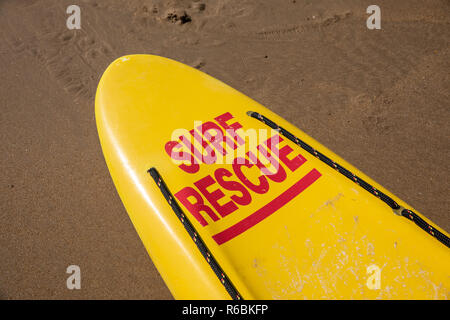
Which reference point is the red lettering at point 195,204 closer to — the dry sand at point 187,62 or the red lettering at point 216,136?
the red lettering at point 216,136

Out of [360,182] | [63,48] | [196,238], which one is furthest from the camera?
[63,48]

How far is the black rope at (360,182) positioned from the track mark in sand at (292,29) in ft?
6.55

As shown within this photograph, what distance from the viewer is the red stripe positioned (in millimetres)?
Result: 1719

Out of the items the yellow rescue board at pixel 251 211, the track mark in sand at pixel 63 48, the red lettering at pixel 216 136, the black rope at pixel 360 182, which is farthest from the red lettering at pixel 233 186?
the track mark in sand at pixel 63 48

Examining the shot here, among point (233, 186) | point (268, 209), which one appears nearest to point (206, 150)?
point (233, 186)

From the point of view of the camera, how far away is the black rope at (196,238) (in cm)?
156

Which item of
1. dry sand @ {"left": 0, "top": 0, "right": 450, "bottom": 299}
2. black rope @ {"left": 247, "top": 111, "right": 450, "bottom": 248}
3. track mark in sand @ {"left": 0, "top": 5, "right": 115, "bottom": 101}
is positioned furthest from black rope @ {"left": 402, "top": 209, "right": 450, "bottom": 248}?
track mark in sand @ {"left": 0, "top": 5, "right": 115, "bottom": 101}

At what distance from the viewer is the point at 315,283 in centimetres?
161

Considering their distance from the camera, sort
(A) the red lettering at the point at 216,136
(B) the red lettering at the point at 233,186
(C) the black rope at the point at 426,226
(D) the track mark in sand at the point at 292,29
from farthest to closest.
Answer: (D) the track mark in sand at the point at 292,29, (A) the red lettering at the point at 216,136, (B) the red lettering at the point at 233,186, (C) the black rope at the point at 426,226

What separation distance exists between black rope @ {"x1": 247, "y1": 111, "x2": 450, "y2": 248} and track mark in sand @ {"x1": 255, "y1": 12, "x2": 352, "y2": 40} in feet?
6.55

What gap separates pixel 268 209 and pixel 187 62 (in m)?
2.43

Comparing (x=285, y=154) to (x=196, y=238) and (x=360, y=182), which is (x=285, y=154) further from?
(x=196, y=238)

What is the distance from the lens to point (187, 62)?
3.67m
